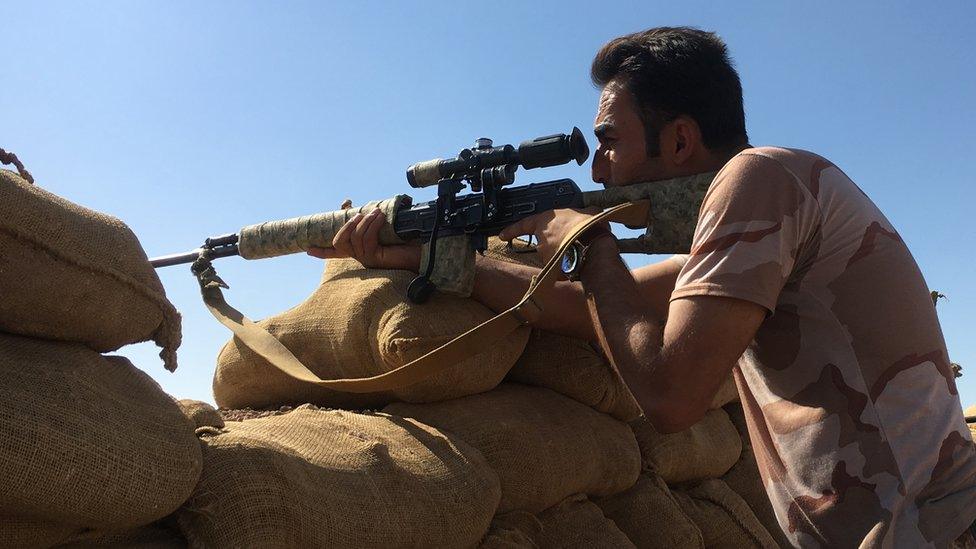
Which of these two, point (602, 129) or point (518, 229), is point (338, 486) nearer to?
point (518, 229)

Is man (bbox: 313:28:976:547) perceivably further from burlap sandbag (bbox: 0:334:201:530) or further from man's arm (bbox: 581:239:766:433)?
burlap sandbag (bbox: 0:334:201:530)

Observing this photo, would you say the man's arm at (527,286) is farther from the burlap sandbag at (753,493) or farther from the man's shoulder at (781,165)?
the burlap sandbag at (753,493)

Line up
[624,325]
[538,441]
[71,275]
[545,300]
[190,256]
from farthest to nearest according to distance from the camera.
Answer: [190,256] → [545,300] → [538,441] → [624,325] → [71,275]

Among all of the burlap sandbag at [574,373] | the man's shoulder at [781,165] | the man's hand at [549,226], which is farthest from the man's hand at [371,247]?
the man's shoulder at [781,165]

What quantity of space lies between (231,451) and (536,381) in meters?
1.15

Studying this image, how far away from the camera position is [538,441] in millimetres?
2100

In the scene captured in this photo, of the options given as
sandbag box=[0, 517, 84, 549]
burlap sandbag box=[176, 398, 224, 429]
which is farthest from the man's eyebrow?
sandbag box=[0, 517, 84, 549]

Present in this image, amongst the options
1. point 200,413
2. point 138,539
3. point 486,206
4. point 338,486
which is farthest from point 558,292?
point 138,539

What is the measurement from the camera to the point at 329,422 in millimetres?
1828

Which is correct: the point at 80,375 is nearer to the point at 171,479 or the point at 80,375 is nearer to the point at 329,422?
the point at 171,479

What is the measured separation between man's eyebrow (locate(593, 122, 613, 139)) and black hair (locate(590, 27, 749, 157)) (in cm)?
10

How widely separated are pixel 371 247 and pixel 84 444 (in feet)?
4.86

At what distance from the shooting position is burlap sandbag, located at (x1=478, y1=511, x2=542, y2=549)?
6.10ft

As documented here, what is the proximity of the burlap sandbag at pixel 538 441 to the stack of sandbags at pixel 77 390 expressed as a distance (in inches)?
32.6
